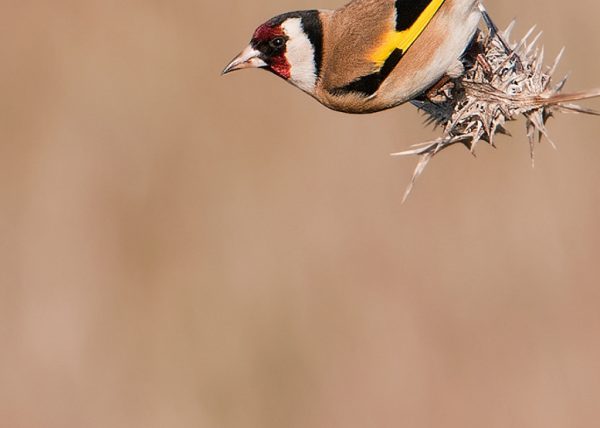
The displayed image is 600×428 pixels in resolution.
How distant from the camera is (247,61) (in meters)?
4.57

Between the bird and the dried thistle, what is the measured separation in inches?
2.3

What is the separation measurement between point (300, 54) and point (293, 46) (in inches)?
1.7

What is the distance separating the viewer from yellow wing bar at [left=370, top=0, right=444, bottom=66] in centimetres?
431

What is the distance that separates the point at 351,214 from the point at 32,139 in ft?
7.48

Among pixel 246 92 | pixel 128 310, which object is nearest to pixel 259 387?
pixel 128 310

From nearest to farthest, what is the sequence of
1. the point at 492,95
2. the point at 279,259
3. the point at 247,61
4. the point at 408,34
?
the point at 492,95, the point at 408,34, the point at 247,61, the point at 279,259

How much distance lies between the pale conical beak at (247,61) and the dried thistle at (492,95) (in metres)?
0.77

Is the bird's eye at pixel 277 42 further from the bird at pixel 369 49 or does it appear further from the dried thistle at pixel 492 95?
the dried thistle at pixel 492 95

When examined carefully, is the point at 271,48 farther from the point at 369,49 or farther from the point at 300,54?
the point at 369,49

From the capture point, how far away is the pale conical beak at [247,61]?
4.51 metres

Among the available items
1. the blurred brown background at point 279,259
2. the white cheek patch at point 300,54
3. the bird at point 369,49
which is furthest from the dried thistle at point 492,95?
the blurred brown background at point 279,259

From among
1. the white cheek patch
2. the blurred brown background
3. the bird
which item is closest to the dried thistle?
the bird

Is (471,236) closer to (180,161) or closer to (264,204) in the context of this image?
(264,204)

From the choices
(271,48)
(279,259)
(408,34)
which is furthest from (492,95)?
(279,259)
